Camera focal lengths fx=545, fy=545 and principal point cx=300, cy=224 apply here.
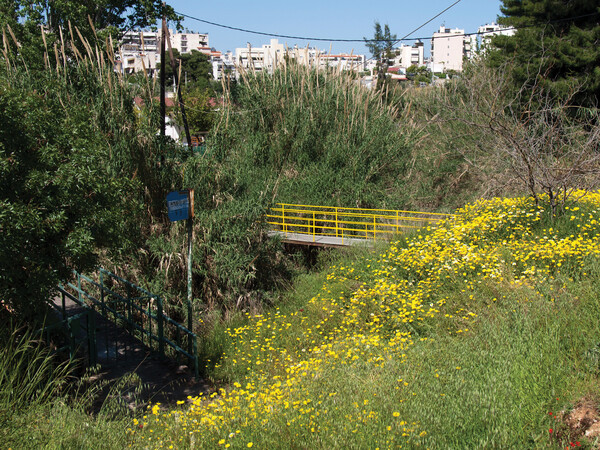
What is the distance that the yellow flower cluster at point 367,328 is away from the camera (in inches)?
188

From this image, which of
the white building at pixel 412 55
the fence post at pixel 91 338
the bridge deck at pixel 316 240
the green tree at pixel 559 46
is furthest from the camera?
the white building at pixel 412 55

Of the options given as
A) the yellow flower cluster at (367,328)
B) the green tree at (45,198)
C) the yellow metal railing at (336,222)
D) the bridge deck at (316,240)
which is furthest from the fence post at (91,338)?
the yellow metal railing at (336,222)

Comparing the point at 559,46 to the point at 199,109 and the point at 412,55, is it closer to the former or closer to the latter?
the point at 199,109

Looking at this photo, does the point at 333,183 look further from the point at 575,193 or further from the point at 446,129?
the point at 575,193

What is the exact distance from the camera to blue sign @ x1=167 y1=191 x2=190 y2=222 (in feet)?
31.7

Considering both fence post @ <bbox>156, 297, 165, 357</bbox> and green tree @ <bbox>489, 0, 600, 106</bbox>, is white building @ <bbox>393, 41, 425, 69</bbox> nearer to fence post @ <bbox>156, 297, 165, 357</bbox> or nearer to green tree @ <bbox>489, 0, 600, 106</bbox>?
green tree @ <bbox>489, 0, 600, 106</bbox>

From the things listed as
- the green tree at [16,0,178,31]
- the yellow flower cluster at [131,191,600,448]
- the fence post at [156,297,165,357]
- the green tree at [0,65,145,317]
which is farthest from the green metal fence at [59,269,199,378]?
the green tree at [16,0,178,31]

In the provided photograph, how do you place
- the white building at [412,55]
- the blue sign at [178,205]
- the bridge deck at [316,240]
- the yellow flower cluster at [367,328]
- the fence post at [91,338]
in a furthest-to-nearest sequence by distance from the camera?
the white building at [412,55] < the bridge deck at [316,240] < the blue sign at [178,205] < the fence post at [91,338] < the yellow flower cluster at [367,328]

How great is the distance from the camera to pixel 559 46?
18.9 m

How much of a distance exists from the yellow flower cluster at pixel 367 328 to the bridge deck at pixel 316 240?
2.08 metres

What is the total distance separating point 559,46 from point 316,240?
11210 millimetres

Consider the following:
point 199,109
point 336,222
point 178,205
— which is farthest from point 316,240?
point 199,109

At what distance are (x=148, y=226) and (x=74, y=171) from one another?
20.2ft

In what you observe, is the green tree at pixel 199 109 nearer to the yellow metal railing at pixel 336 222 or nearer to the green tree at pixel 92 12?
the green tree at pixel 92 12
